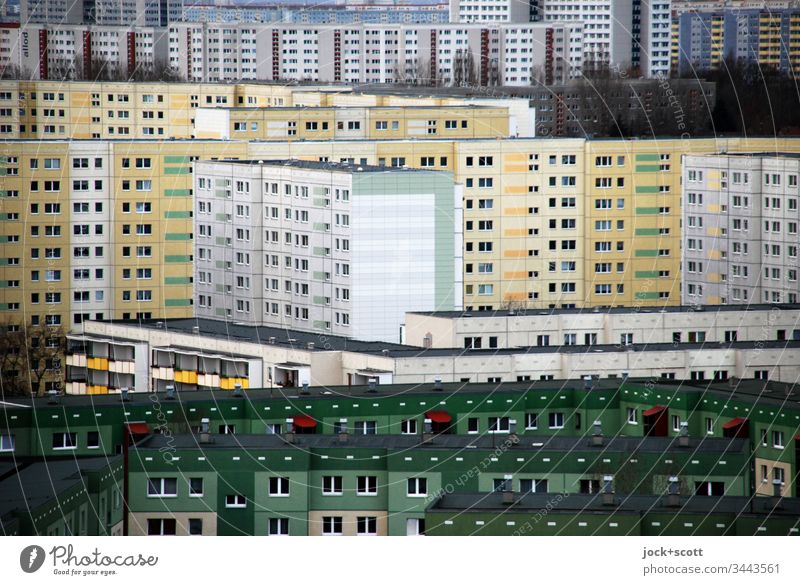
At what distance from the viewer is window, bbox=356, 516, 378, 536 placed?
15.5 meters

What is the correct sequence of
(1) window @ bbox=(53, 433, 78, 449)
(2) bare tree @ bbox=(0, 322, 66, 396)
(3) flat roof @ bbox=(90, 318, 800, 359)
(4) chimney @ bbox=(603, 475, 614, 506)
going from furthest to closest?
1. (2) bare tree @ bbox=(0, 322, 66, 396)
2. (3) flat roof @ bbox=(90, 318, 800, 359)
3. (1) window @ bbox=(53, 433, 78, 449)
4. (4) chimney @ bbox=(603, 475, 614, 506)

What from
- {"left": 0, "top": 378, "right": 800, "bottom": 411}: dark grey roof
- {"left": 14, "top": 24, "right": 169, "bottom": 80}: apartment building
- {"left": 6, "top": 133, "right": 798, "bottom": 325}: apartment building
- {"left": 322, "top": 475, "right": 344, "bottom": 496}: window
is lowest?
{"left": 322, "top": 475, "right": 344, "bottom": 496}: window

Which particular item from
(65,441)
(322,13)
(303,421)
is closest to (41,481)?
(65,441)

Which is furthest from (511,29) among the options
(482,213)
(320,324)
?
(320,324)

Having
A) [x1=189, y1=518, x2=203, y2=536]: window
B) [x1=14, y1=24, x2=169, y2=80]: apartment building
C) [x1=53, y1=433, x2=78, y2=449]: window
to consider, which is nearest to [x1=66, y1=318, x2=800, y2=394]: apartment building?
[x1=53, y1=433, x2=78, y2=449]: window

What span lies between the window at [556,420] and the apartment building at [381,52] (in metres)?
45.3

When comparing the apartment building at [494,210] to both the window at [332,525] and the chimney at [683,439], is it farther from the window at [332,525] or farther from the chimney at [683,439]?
the window at [332,525]

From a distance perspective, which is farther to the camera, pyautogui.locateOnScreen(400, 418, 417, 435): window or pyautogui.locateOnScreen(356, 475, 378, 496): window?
pyautogui.locateOnScreen(400, 418, 417, 435): window

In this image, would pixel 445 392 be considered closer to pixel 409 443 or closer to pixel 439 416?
pixel 439 416

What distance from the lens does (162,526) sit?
1508cm

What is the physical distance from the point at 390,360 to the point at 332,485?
18.9 feet

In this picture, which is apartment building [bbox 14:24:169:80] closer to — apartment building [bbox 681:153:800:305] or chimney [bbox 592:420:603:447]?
apartment building [bbox 681:153:800:305]

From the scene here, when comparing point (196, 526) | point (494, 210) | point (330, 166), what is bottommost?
point (196, 526)

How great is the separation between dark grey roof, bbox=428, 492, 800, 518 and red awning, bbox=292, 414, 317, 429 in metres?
3.15
